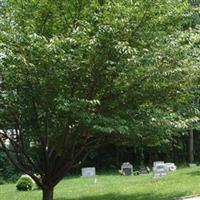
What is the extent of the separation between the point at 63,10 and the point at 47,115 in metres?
2.38

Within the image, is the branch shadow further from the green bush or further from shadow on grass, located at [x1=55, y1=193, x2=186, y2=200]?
the green bush

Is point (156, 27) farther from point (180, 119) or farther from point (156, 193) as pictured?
point (156, 193)

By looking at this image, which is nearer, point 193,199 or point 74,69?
point 74,69

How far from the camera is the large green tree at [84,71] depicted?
1016 centimetres

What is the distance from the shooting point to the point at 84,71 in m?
10.5

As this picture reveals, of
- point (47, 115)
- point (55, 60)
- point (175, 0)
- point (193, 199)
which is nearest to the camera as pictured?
point (55, 60)

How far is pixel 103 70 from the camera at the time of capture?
1062 cm

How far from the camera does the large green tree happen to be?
33.3ft

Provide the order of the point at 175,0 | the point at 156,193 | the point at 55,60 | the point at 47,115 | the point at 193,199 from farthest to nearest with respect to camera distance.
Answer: the point at 156,193, the point at 193,199, the point at 175,0, the point at 47,115, the point at 55,60

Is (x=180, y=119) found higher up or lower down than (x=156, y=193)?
higher up

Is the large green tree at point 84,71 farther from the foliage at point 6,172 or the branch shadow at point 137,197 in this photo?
the foliage at point 6,172

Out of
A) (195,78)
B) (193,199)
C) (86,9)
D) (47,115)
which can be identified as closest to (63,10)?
(86,9)

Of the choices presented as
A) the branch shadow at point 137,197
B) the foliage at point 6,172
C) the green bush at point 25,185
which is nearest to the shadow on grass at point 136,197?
the branch shadow at point 137,197

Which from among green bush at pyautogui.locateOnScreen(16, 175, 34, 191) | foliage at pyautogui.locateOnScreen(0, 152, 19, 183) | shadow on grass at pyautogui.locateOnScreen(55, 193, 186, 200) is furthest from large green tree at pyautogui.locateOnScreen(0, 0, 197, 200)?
foliage at pyautogui.locateOnScreen(0, 152, 19, 183)
